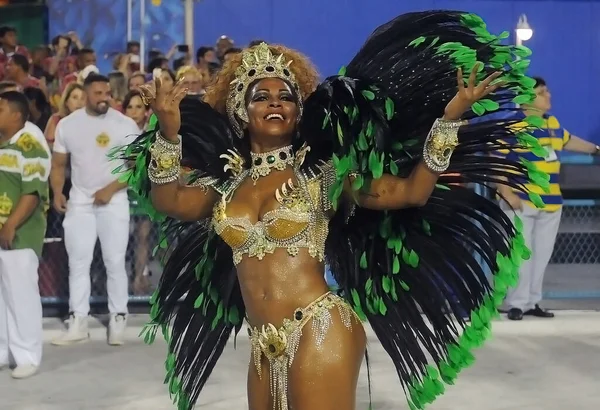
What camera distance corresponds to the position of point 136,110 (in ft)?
23.8

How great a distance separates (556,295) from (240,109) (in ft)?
17.3

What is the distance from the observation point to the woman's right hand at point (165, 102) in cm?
274

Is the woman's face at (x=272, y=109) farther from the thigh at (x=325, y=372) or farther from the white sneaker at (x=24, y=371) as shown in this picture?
the white sneaker at (x=24, y=371)

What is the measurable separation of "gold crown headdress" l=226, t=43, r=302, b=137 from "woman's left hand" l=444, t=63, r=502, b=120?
57 centimetres

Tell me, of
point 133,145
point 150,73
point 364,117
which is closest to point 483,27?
point 364,117

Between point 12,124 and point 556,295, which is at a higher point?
point 12,124

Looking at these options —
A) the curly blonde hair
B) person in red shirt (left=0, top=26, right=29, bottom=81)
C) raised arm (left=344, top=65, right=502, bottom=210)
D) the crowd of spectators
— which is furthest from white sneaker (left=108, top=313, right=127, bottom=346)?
raised arm (left=344, top=65, right=502, bottom=210)

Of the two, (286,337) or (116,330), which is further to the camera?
(116,330)

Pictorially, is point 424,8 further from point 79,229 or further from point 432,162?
point 432,162

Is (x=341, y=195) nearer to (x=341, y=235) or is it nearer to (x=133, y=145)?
(x=341, y=235)

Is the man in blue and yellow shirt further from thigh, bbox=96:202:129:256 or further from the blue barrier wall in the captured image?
the blue barrier wall

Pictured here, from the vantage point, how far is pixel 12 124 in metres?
5.57

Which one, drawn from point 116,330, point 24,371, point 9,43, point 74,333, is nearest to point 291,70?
point 24,371

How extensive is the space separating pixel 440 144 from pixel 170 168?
2.78 feet
